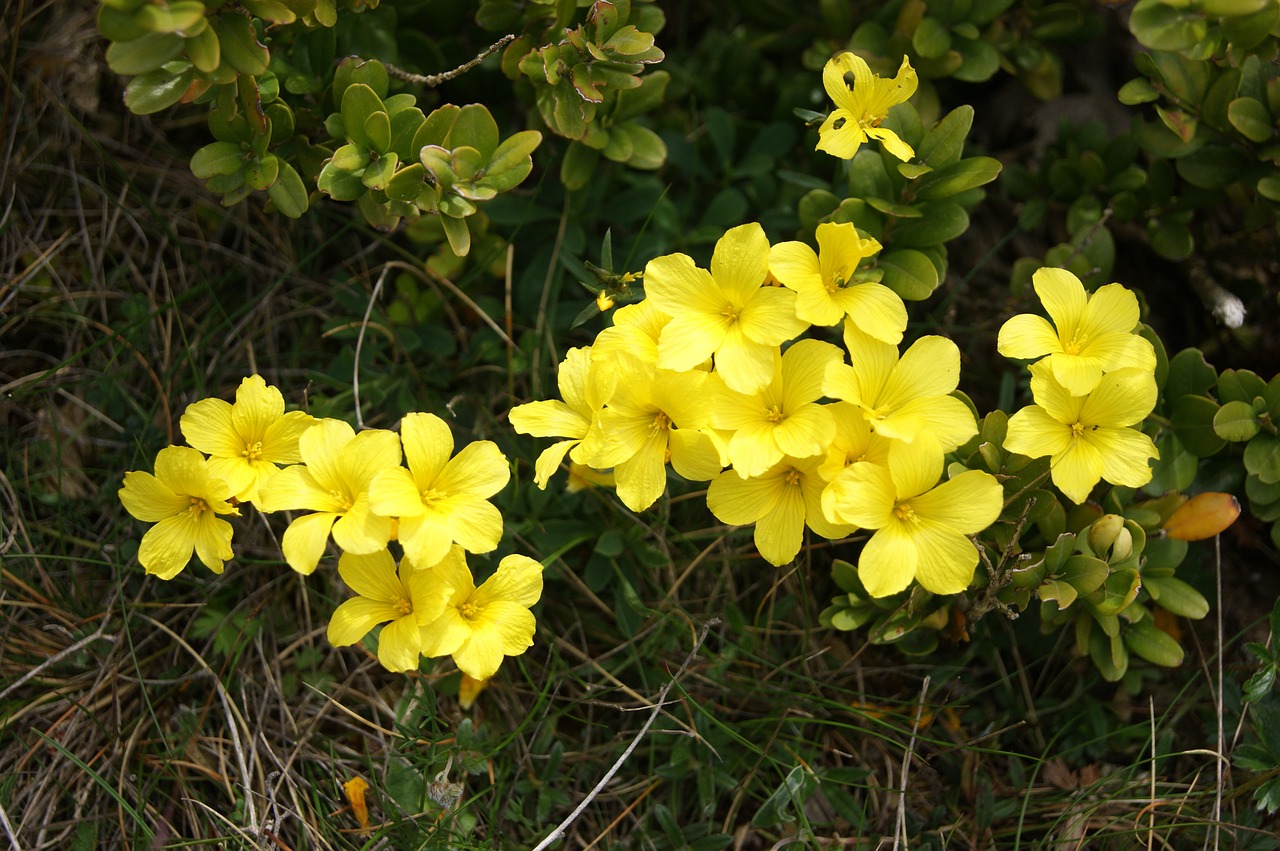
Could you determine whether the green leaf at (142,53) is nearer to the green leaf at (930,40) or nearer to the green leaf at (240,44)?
the green leaf at (240,44)

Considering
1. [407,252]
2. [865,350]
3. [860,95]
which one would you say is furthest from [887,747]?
[407,252]

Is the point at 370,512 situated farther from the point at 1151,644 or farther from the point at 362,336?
the point at 1151,644

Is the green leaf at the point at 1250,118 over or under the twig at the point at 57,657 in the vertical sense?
over

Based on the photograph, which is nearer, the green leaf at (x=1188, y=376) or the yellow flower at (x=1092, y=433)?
the yellow flower at (x=1092, y=433)

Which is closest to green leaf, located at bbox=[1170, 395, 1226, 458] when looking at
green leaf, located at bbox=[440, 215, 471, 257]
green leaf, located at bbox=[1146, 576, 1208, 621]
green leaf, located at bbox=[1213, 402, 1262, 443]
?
green leaf, located at bbox=[1213, 402, 1262, 443]

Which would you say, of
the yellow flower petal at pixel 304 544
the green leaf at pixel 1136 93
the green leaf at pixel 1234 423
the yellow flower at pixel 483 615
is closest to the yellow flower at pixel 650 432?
the yellow flower at pixel 483 615

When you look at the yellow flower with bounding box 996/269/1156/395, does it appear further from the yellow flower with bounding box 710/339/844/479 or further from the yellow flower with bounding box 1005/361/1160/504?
the yellow flower with bounding box 710/339/844/479

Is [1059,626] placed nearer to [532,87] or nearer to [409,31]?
[532,87]
